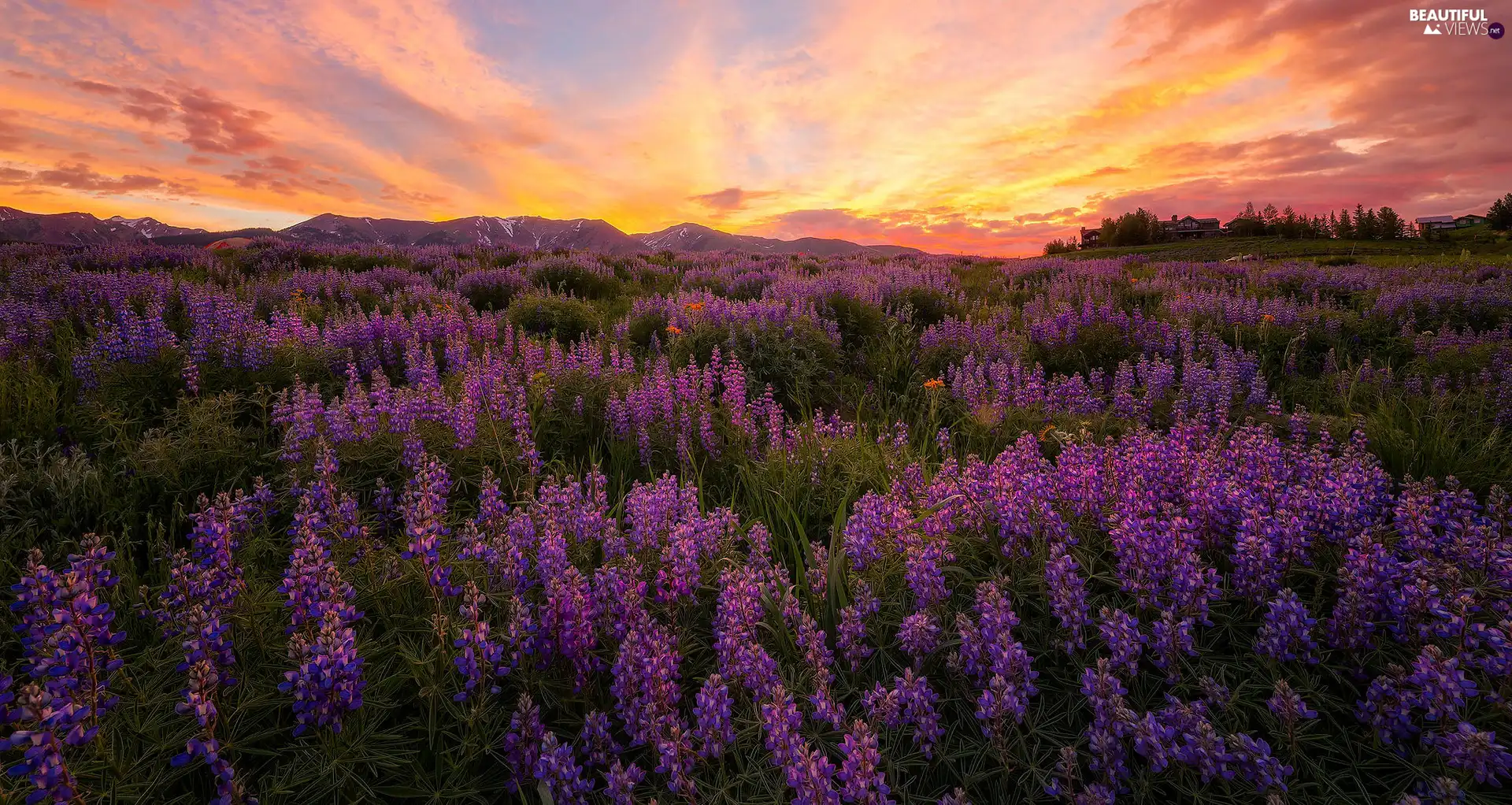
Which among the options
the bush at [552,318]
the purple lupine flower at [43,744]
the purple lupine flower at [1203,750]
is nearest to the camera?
the purple lupine flower at [43,744]

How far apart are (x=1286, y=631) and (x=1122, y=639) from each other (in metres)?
0.67

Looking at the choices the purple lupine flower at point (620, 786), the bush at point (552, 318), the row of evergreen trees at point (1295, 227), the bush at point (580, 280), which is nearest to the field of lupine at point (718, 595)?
the purple lupine flower at point (620, 786)

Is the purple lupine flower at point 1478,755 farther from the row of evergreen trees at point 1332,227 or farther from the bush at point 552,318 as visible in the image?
the row of evergreen trees at point 1332,227

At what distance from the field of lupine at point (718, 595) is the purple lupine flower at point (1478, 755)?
0.02 metres

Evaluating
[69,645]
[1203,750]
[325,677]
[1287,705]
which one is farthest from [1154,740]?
[69,645]

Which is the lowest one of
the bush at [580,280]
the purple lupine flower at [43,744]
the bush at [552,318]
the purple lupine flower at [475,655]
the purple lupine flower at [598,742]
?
the purple lupine flower at [598,742]

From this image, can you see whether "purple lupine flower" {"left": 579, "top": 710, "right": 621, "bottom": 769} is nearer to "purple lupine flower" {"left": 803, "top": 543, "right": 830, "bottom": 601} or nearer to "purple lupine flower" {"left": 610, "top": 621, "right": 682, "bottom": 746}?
"purple lupine flower" {"left": 610, "top": 621, "right": 682, "bottom": 746}

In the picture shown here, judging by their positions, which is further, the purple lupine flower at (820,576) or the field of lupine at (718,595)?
the purple lupine flower at (820,576)

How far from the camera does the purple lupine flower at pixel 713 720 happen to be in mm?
1998

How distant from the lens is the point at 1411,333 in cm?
796

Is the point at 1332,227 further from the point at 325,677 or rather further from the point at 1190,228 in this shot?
the point at 325,677

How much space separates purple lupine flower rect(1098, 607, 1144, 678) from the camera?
2.07 meters

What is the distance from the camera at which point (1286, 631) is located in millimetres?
2207

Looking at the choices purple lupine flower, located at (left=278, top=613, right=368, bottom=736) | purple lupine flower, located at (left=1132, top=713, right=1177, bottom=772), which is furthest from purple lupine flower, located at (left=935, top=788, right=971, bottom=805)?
purple lupine flower, located at (left=278, top=613, right=368, bottom=736)
